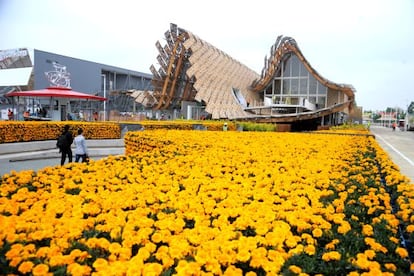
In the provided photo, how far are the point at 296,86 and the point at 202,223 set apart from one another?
1804 inches

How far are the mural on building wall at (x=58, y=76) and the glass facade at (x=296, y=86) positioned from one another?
83.0 ft

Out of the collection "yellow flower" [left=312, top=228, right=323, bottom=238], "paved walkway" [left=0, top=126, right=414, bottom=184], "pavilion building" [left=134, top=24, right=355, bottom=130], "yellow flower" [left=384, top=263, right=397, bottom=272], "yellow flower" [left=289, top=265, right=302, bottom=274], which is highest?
"pavilion building" [left=134, top=24, right=355, bottom=130]

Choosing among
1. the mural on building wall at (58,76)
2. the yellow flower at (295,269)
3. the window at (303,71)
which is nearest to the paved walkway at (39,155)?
the yellow flower at (295,269)

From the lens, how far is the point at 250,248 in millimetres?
2195

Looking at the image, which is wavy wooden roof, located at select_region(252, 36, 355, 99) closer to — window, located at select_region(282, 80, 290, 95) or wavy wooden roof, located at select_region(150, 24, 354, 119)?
wavy wooden roof, located at select_region(150, 24, 354, 119)

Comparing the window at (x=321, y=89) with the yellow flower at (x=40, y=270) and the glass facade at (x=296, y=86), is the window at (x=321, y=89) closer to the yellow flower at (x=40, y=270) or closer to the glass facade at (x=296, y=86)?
the glass facade at (x=296, y=86)

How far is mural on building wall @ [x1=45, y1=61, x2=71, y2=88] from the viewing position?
3456 centimetres

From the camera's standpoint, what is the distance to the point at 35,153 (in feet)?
37.1

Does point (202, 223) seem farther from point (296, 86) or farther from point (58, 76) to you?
point (296, 86)

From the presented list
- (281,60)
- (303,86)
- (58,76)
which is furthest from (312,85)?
(58,76)

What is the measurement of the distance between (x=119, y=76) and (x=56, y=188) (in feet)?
157

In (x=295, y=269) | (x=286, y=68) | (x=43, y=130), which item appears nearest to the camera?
(x=295, y=269)

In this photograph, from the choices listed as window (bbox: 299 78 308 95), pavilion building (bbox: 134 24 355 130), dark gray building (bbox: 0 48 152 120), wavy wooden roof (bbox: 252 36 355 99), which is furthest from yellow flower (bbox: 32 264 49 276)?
window (bbox: 299 78 308 95)

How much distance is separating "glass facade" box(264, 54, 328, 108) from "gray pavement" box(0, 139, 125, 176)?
34.7 meters
